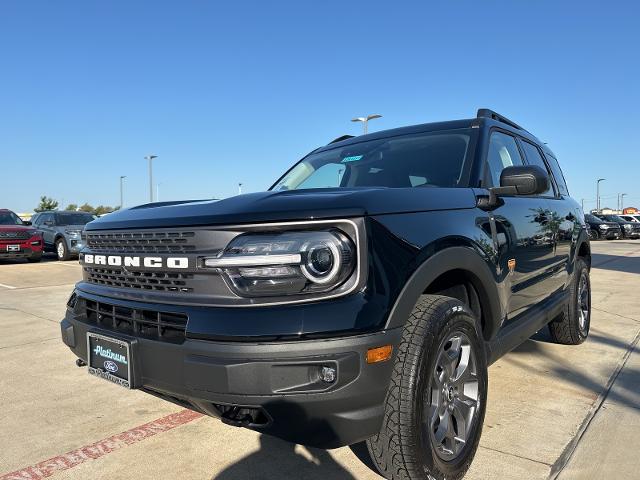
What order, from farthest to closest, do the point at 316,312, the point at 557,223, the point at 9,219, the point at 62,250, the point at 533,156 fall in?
1. the point at 9,219
2. the point at 62,250
3. the point at 533,156
4. the point at 557,223
5. the point at 316,312

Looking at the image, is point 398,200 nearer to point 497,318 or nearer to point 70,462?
point 497,318

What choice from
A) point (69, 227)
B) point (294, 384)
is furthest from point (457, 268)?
point (69, 227)

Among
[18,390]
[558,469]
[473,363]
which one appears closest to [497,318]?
[473,363]

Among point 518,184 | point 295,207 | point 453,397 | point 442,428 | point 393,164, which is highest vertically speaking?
point 393,164

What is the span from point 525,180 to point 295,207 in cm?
146

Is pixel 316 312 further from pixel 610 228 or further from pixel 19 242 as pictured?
pixel 610 228

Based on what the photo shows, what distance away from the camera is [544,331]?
538 centimetres

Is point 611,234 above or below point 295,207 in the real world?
below

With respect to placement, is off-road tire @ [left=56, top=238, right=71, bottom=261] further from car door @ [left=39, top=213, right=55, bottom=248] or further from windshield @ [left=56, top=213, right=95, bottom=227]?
windshield @ [left=56, top=213, right=95, bottom=227]

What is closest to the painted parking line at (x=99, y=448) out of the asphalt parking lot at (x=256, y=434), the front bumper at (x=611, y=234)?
the asphalt parking lot at (x=256, y=434)

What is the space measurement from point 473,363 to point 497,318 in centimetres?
44

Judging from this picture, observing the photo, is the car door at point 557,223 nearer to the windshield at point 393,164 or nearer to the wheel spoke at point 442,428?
the windshield at point 393,164

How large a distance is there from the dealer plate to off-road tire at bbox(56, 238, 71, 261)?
13.8 meters

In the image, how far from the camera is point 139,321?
2.19 meters
